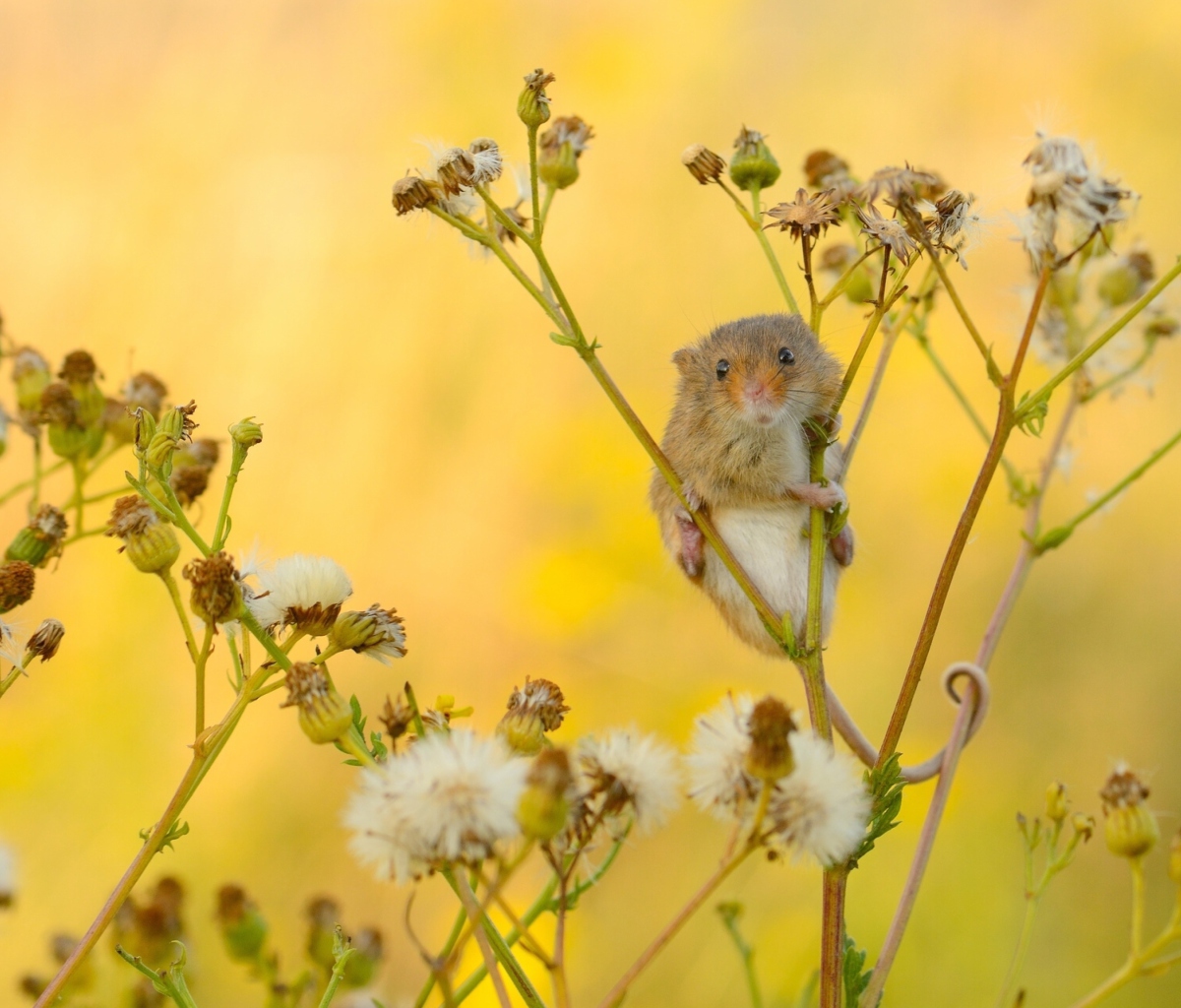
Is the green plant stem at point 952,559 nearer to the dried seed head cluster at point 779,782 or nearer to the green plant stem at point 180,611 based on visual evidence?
the dried seed head cluster at point 779,782

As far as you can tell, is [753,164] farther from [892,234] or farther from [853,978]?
[853,978]

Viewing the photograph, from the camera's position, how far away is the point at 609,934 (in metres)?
4.34

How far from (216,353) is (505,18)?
8.22 ft

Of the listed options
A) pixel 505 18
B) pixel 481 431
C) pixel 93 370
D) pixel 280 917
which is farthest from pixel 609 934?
pixel 505 18

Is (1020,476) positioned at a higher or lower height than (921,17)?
lower

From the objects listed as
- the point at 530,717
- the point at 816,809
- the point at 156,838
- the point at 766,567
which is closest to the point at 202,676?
the point at 156,838

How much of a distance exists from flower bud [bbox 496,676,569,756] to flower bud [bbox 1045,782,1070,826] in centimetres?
81

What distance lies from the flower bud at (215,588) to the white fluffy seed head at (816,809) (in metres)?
0.69

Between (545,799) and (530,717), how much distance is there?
1.14 feet

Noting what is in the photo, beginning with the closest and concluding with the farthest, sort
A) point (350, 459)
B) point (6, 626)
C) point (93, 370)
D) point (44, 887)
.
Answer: point (6, 626)
point (93, 370)
point (44, 887)
point (350, 459)

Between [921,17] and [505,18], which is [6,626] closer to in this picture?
[505,18]

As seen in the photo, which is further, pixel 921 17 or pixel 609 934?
pixel 921 17

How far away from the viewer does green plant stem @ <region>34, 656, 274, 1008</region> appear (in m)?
1.47

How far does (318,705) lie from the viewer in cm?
139
